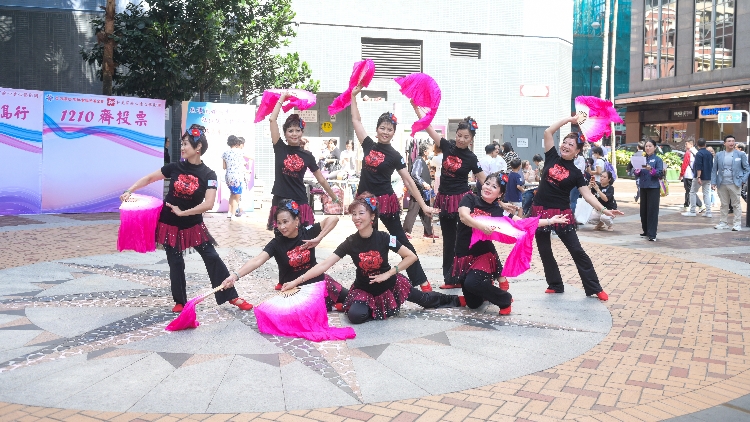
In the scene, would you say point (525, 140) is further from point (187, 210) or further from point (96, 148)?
point (187, 210)

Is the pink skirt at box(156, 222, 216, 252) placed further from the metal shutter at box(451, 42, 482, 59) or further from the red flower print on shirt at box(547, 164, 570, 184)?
the metal shutter at box(451, 42, 482, 59)

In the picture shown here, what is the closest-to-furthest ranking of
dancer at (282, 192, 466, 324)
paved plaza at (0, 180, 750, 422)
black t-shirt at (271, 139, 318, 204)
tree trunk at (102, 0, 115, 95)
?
paved plaza at (0, 180, 750, 422) → dancer at (282, 192, 466, 324) → black t-shirt at (271, 139, 318, 204) → tree trunk at (102, 0, 115, 95)

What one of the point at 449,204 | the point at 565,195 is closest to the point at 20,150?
the point at 449,204

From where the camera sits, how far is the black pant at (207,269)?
6418 millimetres

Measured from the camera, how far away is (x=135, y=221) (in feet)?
20.8

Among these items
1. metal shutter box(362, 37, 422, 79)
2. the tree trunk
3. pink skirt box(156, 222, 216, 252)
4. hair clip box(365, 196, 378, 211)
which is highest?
metal shutter box(362, 37, 422, 79)

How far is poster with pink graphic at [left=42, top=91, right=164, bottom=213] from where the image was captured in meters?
14.8

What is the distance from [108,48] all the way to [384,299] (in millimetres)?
12245

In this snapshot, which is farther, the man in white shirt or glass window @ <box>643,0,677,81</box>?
glass window @ <box>643,0,677,81</box>

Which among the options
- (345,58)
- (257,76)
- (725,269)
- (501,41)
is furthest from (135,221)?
(501,41)

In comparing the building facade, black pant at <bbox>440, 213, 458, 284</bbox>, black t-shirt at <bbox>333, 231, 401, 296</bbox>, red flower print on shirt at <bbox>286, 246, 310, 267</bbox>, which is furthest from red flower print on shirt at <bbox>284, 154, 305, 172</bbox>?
the building facade

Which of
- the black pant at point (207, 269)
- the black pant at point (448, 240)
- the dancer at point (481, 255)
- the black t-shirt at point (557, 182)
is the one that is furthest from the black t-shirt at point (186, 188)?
the black t-shirt at point (557, 182)

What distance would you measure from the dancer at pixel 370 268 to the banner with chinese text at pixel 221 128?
10.5 meters

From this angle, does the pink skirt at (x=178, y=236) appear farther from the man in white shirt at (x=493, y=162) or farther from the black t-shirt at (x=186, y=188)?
the man in white shirt at (x=493, y=162)
